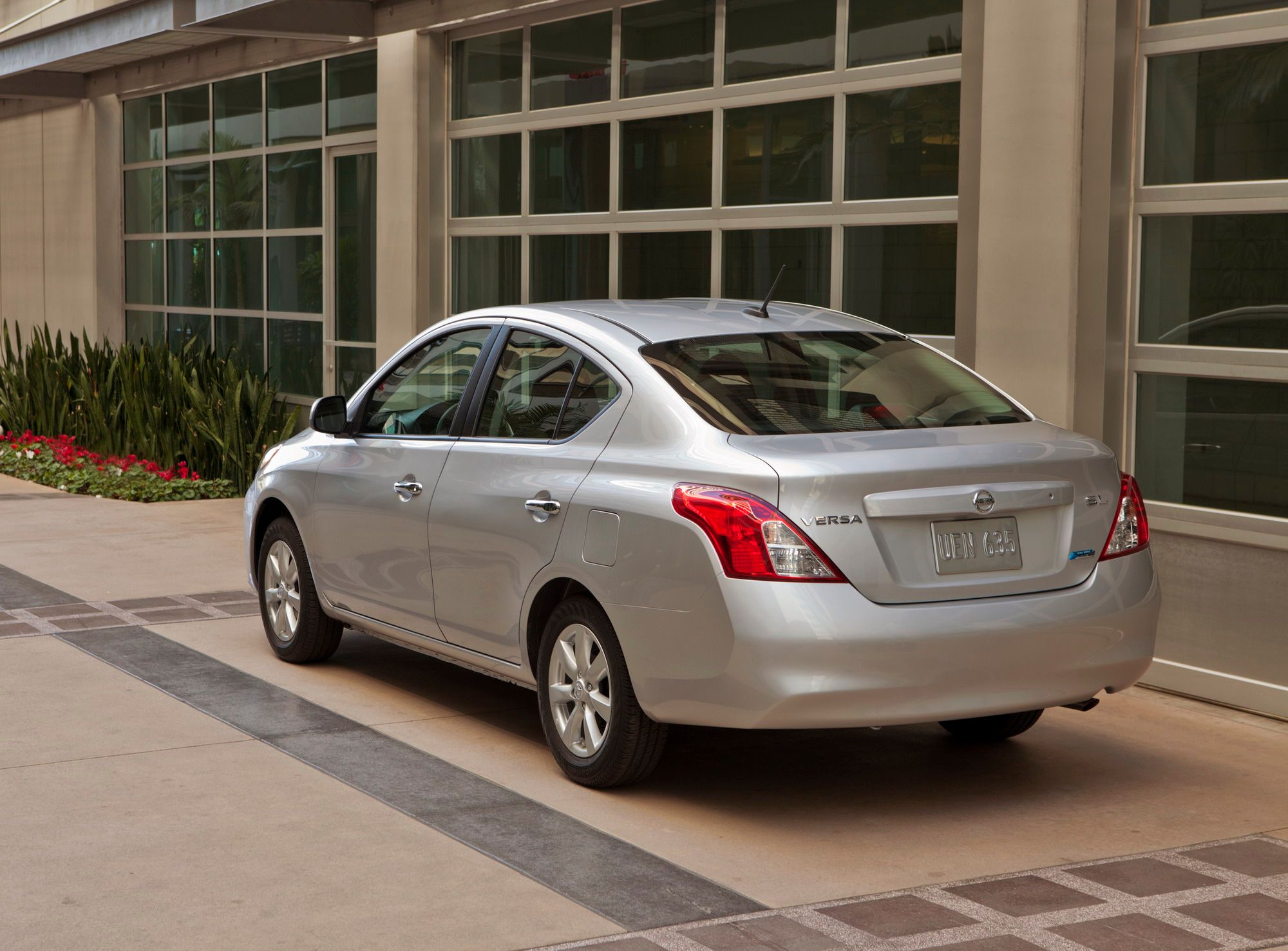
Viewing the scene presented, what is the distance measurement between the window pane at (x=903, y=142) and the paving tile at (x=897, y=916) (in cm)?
474

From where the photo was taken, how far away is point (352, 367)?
14227mm

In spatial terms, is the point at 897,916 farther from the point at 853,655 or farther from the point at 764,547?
the point at 764,547

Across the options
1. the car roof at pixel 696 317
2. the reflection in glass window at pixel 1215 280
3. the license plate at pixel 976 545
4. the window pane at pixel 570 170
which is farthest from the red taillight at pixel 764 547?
the window pane at pixel 570 170

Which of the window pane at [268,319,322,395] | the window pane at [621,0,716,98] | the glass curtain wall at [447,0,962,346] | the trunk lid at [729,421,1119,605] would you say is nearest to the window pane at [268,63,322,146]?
the window pane at [268,319,322,395]

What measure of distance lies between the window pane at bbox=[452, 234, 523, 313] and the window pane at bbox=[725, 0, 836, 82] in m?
2.68

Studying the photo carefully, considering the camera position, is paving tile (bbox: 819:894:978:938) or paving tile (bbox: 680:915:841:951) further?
paving tile (bbox: 819:894:978:938)

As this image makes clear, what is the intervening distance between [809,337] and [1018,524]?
A: 1.25 m

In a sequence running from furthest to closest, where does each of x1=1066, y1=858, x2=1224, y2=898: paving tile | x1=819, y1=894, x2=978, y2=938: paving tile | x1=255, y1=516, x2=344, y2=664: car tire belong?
1. x1=255, y1=516, x2=344, y2=664: car tire
2. x1=1066, y1=858, x2=1224, y2=898: paving tile
3. x1=819, y1=894, x2=978, y2=938: paving tile

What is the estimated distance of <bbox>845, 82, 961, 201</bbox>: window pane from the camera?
27.9ft

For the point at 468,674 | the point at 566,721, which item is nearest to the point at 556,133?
the point at 468,674

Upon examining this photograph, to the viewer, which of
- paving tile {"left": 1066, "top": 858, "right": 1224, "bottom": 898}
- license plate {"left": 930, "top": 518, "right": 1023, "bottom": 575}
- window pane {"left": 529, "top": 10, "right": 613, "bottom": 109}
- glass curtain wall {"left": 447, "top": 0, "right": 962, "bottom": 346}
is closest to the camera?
paving tile {"left": 1066, "top": 858, "right": 1224, "bottom": 898}

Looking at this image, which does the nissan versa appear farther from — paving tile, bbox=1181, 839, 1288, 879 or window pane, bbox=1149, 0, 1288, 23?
window pane, bbox=1149, 0, 1288, 23

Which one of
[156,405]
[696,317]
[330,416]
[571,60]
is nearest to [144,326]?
[156,405]

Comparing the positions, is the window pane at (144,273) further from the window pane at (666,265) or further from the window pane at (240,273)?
the window pane at (666,265)
